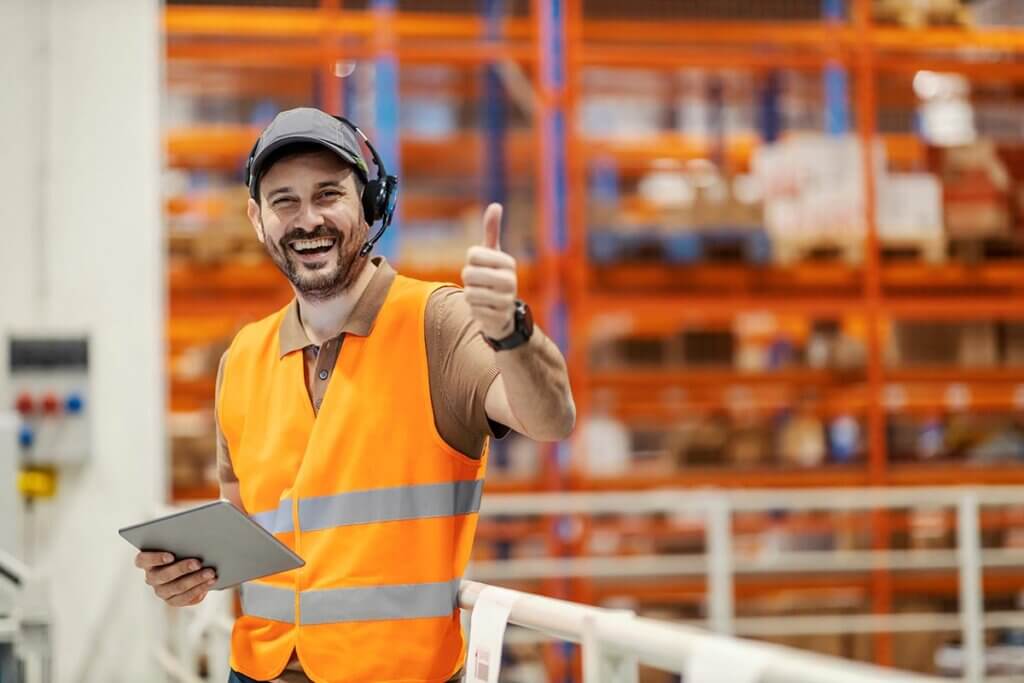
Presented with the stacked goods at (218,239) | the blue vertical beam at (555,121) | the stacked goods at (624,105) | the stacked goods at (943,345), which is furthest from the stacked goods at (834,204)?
the stacked goods at (218,239)

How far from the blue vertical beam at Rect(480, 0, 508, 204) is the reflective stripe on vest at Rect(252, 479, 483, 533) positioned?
6.69 metres

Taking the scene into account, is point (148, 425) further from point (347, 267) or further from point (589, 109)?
point (589, 109)

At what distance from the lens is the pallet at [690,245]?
832 centimetres

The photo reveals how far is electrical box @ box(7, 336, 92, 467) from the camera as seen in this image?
546cm

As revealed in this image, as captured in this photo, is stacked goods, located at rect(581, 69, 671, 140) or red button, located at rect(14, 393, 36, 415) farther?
stacked goods, located at rect(581, 69, 671, 140)

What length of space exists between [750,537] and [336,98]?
397 cm

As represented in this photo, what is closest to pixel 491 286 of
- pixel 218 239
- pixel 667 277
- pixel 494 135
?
pixel 218 239

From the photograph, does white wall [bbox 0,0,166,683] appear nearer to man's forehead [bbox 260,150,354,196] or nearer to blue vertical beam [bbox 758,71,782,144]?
man's forehead [bbox 260,150,354,196]

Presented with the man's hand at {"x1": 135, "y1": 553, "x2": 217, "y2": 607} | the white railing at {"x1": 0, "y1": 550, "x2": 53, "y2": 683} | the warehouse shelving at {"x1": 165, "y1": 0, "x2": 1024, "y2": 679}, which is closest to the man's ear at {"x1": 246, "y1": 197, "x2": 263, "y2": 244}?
the man's hand at {"x1": 135, "y1": 553, "x2": 217, "y2": 607}

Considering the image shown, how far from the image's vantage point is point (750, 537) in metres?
9.51

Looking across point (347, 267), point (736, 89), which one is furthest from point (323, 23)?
point (347, 267)

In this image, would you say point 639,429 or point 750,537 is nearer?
point 750,537

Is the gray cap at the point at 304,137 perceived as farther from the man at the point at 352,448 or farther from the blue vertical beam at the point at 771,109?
the blue vertical beam at the point at 771,109

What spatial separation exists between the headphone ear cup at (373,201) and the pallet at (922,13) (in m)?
7.34
